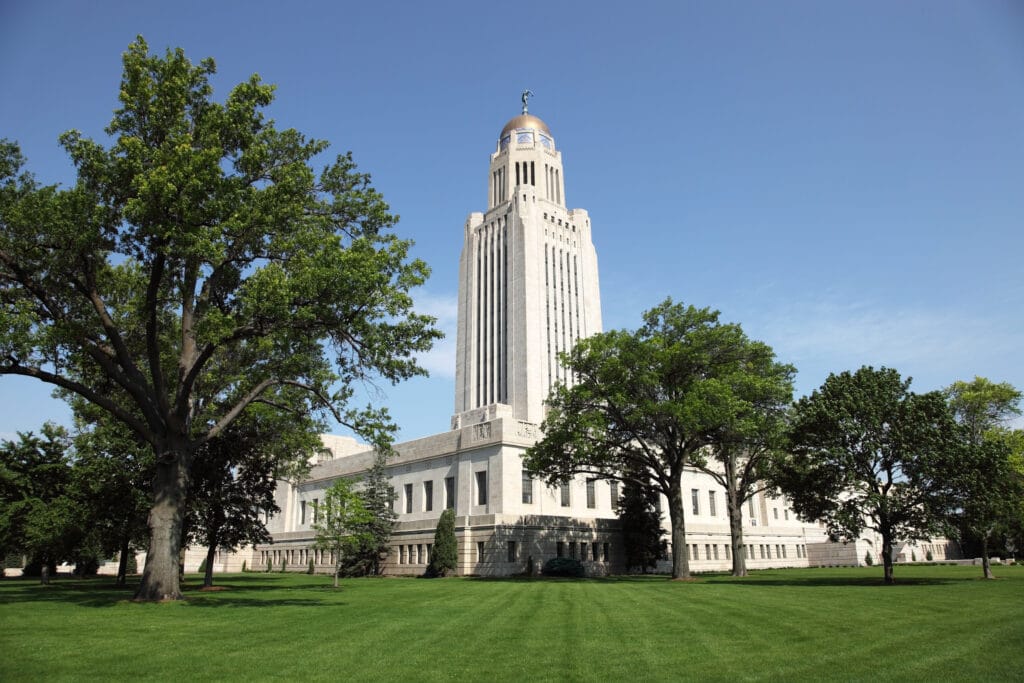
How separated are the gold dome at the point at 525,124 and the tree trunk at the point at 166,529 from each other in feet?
273

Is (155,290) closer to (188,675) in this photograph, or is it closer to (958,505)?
(188,675)

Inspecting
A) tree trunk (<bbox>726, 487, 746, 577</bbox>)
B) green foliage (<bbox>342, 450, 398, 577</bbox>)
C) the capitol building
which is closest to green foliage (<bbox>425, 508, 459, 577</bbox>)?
the capitol building

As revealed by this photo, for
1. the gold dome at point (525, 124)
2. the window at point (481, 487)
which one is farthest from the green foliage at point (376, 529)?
the gold dome at point (525, 124)

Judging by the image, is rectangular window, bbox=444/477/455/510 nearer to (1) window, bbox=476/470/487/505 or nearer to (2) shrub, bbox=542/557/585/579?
(1) window, bbox=476/470/487/505

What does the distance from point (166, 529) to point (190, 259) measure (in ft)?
31.0

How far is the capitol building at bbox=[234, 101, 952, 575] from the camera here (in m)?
48.7

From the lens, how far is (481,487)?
166 feet

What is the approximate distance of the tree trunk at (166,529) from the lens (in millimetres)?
22234

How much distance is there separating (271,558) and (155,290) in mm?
57665

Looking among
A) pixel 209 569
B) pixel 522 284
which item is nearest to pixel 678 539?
pixel 209 569

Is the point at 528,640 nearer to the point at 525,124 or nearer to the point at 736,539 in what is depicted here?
the point at 736,539

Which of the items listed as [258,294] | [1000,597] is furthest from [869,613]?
[258,294]

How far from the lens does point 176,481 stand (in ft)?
76.5

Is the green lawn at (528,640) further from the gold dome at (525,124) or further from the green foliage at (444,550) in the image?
the gold dome at (525,124)
